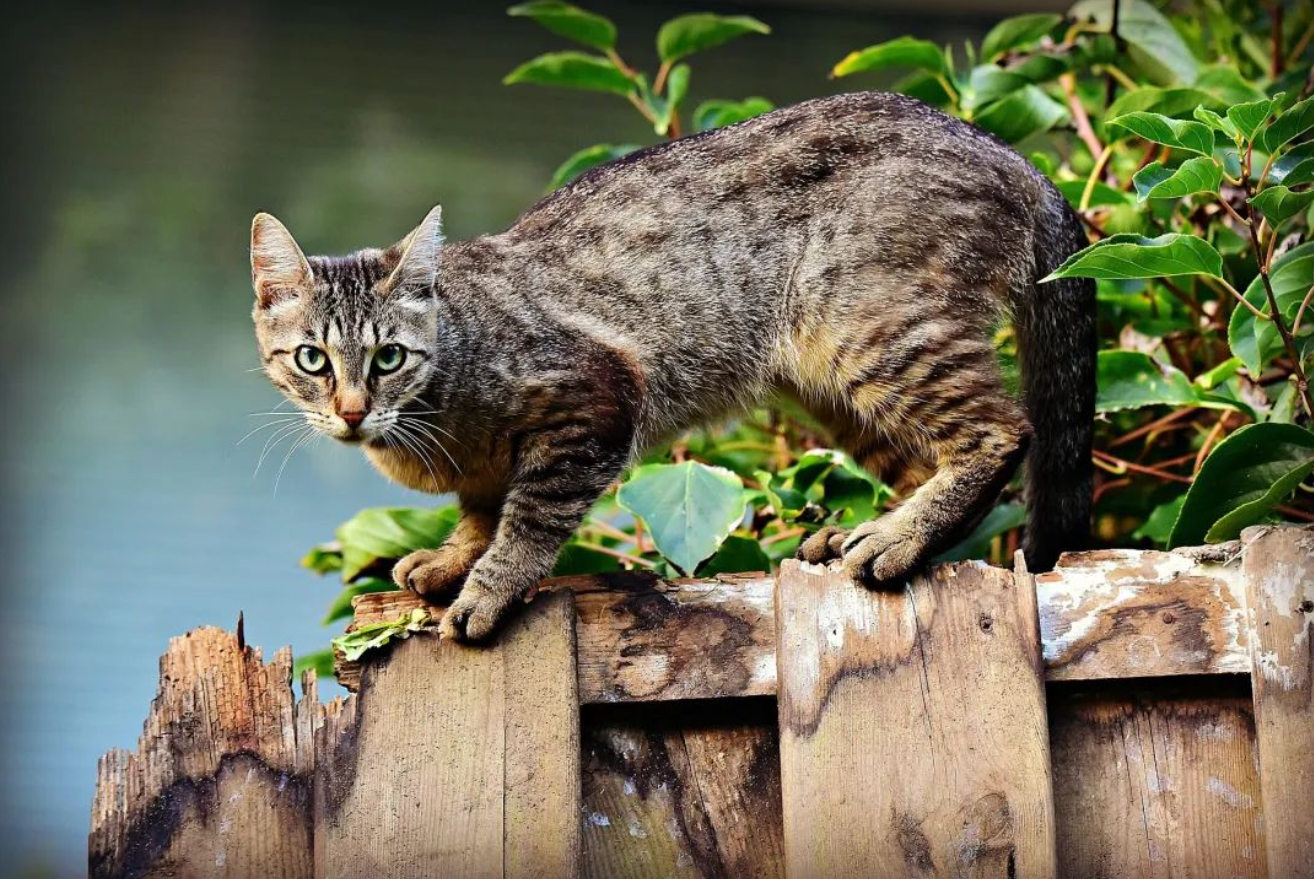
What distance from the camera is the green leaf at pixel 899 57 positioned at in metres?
3.58

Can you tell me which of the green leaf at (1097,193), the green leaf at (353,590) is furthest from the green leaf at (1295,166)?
the green leaf at (353,590)

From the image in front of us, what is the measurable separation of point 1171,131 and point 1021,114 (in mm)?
1332

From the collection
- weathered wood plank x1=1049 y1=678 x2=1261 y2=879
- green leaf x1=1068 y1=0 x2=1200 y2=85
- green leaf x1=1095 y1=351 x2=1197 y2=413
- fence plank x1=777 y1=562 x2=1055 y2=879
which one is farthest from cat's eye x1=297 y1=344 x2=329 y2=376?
green leaf x1=1068 y1=0 x2=1200 y2=85

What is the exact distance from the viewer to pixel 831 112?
329 centimetres

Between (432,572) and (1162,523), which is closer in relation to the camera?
(432,572)

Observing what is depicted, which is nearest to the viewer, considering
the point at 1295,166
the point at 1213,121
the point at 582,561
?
the point at 1213,121

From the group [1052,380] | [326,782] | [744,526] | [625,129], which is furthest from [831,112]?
[625,129]

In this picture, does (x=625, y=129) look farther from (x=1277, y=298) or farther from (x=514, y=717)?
(x=514, y=717)

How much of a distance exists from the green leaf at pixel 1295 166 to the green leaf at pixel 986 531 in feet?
2.97

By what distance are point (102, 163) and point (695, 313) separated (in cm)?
307

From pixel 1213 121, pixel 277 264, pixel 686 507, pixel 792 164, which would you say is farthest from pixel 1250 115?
pixel 277 264

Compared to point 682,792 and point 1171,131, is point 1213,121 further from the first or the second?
point 682,792

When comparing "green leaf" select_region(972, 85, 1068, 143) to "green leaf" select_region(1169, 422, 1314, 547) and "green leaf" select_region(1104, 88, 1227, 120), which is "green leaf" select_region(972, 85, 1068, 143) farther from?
"green leaf" select_region(1169, 422, 1314, 547)

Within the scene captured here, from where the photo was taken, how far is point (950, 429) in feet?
9.87
